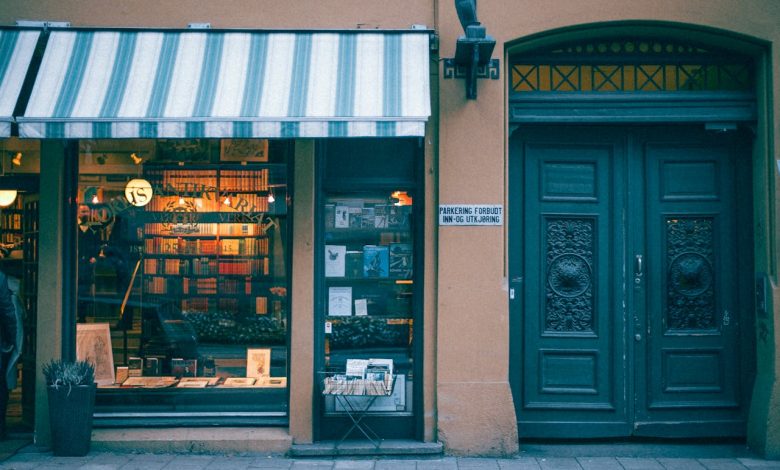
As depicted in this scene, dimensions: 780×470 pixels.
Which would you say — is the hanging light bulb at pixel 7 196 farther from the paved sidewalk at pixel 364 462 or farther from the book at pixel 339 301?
the book at pixel 339 301

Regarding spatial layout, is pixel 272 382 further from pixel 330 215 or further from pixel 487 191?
pixel 487 191

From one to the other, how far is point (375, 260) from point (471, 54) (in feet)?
7.37

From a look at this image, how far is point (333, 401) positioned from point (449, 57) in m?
3.58

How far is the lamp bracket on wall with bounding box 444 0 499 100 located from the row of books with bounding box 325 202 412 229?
1.36 metres

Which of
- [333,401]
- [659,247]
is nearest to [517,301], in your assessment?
[659,247]

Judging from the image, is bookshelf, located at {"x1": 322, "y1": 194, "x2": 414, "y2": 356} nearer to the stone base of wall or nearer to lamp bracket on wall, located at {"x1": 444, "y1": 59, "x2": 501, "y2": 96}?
the stone base of wall

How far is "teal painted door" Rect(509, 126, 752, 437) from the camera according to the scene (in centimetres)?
766

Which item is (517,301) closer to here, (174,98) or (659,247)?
(659,247)

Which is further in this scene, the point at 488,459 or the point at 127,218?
the point at 127,218

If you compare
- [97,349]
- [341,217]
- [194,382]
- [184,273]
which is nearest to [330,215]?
[341,217]

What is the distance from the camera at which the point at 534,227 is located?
7.74 metres

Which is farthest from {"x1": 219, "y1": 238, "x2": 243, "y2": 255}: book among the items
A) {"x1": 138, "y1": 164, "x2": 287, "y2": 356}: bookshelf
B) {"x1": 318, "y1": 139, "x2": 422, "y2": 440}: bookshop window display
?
{"x1": 318, "y1": 139, "x2": 422, "y2": 440}: bookshop window display

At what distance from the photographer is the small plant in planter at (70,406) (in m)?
6.99

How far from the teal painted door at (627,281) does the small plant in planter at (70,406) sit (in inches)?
164
